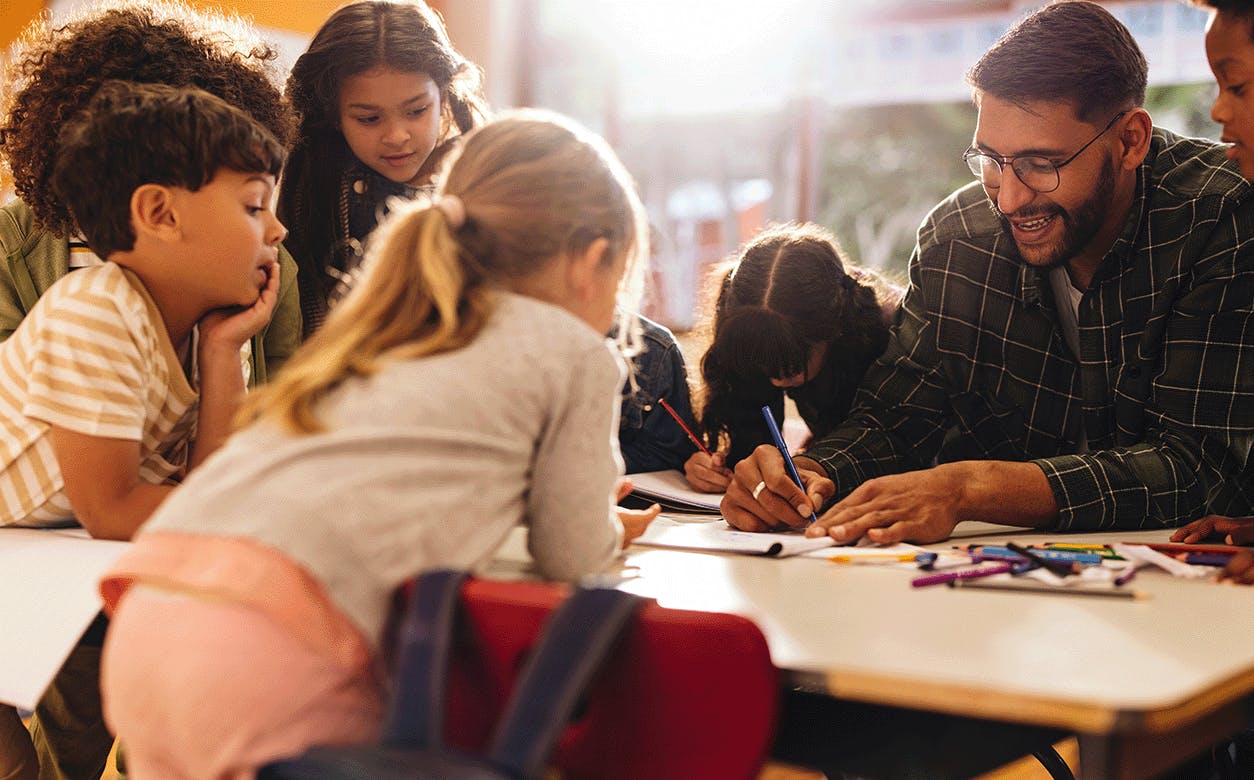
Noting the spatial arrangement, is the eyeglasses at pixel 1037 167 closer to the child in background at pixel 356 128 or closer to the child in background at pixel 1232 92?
the child in background at pixel 1232 92

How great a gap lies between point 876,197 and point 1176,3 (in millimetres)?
1197

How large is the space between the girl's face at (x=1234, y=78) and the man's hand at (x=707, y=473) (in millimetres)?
896

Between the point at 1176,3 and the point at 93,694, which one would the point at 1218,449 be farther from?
the point at 1176,3

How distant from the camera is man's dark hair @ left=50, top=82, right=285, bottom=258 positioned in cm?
143

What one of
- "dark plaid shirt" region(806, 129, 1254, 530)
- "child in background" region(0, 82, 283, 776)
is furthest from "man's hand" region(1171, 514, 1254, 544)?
"child in background" region(0, 82, 283, 776)

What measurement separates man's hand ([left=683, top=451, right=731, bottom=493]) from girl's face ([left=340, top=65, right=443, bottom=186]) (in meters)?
0.79

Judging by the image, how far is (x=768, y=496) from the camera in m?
1.59

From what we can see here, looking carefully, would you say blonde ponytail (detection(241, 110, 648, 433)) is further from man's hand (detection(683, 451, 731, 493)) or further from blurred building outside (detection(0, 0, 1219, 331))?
blurred building outside (detection(0, 0, 1219, 331))

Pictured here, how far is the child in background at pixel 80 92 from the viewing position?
159cm

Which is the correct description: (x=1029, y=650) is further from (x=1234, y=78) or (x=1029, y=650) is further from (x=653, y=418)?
(x=653, y=418)

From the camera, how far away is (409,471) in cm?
97

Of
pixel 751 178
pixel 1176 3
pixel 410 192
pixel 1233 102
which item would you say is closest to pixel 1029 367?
pixel 1233 102

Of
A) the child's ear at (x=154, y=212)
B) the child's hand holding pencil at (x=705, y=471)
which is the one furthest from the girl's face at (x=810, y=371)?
the child's ear at (x=154, y=212)

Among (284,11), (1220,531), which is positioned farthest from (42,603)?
(284,11)
